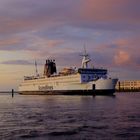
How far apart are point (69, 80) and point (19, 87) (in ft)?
194

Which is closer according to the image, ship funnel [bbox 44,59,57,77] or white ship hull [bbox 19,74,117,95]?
white ship hull [bbox 19,74,117,95]

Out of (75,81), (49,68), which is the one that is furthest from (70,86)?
(49,68)

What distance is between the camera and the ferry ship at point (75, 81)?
401ft

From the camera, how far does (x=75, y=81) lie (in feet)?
433

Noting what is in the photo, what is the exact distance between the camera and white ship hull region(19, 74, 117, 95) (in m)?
122

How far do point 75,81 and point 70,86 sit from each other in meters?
3.44

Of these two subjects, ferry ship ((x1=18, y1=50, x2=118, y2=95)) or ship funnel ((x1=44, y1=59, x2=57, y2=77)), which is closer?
ferry ship ((x1=18, y1=50, x2=118, y2=95))

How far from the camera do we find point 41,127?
32.0m

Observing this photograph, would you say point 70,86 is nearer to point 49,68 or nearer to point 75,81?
point 75,81

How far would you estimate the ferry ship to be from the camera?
122125 mm

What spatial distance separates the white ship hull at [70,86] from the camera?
121625 millimetres

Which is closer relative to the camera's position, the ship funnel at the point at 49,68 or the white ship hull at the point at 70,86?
the white ship hull at the point at 70,86

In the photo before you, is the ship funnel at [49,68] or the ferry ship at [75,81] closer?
the ferry ship at [75,81]

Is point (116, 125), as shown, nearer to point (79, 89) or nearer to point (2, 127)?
point (2, 127)
